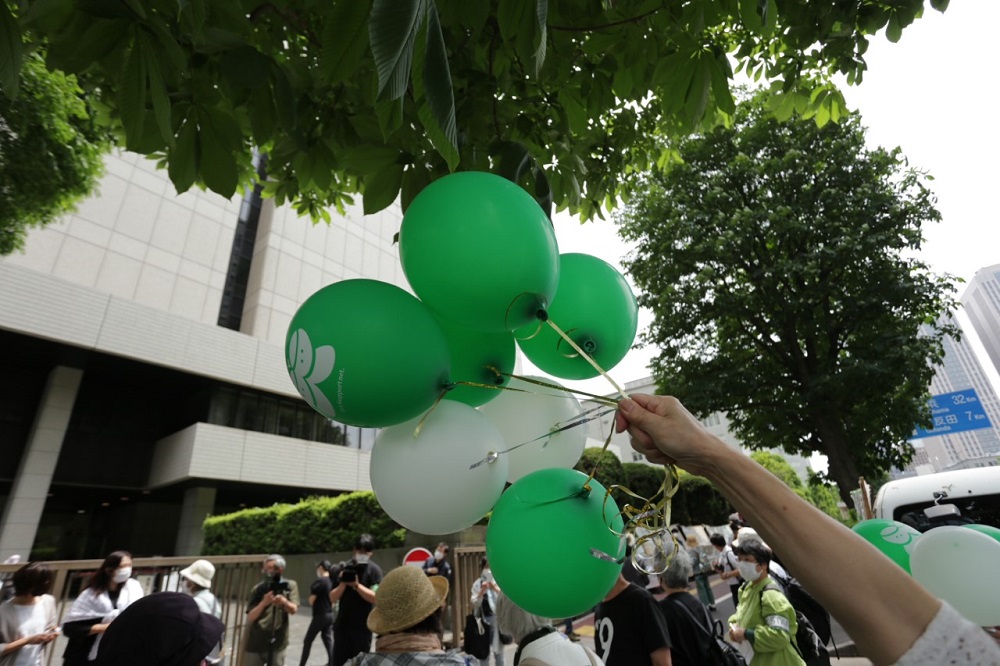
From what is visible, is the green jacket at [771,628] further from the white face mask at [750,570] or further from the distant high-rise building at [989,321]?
the distant high-rise building at [989,321]

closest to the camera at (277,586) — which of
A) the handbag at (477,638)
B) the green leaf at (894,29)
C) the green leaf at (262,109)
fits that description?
the handbag at (477,638)

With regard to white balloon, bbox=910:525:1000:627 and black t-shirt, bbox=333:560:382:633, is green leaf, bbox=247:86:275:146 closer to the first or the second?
white balloon, bbox=910:525:1000:627

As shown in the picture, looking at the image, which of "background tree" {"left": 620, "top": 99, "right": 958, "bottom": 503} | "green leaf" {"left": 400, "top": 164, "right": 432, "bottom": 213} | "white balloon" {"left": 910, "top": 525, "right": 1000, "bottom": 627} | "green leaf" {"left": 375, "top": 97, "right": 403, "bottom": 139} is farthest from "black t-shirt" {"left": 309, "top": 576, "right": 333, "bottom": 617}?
"background tree" {"left": 620, "top": 99, "right": 958, "bottom": 503}

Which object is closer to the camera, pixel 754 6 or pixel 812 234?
pixel 754 6

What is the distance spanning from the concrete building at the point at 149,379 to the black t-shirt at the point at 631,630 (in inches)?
580

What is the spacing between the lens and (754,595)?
10.6 feet

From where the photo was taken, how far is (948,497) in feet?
13.7

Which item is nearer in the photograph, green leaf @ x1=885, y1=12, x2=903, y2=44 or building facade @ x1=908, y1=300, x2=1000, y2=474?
green leaf @ x1=885, y1=12, x2=903, y2=44

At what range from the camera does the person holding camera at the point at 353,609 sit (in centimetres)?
500

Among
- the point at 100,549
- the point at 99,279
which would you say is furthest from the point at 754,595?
the point at 100,549

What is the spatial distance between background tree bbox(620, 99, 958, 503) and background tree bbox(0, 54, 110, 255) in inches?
381

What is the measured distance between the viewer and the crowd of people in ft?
2.57

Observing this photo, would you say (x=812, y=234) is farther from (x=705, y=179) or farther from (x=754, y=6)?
(x=754, y=6)

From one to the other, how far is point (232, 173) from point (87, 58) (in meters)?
0.47
